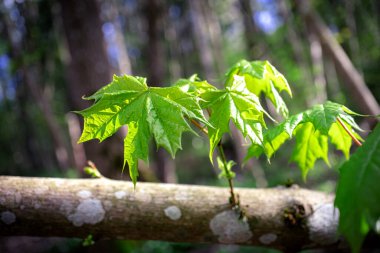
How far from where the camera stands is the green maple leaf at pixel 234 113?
109 cm

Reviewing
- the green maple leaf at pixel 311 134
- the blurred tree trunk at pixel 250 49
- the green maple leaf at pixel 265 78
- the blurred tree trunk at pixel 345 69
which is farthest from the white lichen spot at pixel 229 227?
the blurred tree trunk at pixel 250 49

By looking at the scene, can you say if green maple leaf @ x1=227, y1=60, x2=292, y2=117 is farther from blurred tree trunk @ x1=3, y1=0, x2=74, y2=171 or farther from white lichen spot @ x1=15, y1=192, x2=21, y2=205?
blurred tree trunk @ x1=3, y1=0, x2=74, y2=171

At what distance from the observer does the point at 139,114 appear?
1.09 metres

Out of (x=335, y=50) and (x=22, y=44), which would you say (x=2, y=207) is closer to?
(x=335, y=50)

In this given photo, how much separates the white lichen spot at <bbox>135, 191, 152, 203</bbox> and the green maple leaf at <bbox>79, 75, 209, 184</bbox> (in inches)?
17.3

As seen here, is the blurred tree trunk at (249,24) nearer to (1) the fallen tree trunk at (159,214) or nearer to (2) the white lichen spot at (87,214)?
(1) the fallen tree trunk at (159,214)

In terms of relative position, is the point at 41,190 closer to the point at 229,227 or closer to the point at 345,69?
the point at 229,227

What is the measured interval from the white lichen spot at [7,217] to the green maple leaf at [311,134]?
115cm

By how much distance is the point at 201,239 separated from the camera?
1.49 m

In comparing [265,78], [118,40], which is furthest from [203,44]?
[265,78]

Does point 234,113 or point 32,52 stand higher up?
point 32,52

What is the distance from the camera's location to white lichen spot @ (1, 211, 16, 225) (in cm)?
130

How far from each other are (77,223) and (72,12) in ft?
12.2

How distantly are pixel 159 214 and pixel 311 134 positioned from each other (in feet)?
2.97
